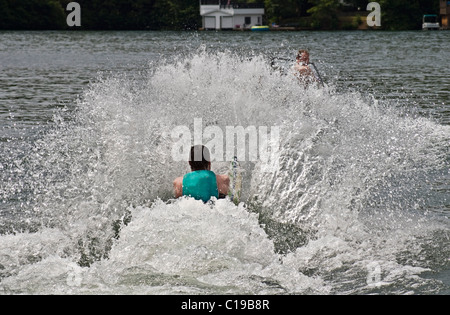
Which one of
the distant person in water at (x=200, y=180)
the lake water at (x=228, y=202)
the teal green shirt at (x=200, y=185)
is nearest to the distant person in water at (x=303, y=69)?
the lake water at (x=228, y=202)

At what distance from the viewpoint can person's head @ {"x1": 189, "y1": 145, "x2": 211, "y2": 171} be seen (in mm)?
9203

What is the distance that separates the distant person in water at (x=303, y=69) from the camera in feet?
60.6

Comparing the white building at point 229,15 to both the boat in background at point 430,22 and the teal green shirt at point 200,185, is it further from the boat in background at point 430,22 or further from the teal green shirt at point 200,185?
the teal green shirt at point 200,185

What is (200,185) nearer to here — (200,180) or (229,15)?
(200,180)

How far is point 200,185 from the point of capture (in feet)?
30.0

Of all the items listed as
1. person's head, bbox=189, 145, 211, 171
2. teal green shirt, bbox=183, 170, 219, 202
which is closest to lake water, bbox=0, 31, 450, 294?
teal green shirt, bbox=183, 170, 219, 202

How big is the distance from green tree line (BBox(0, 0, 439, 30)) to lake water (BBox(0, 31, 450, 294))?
92.8 m

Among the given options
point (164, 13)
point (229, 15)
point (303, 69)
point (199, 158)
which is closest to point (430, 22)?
point (229, 15)

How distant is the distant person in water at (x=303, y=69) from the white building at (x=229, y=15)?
347ft

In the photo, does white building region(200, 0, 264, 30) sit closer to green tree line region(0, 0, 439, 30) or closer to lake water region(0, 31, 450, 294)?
green tree line region(0, 0, 439, 30)

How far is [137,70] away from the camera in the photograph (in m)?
37.2

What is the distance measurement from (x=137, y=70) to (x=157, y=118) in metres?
23.5
